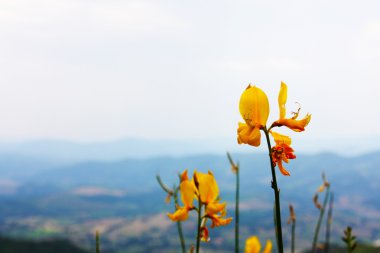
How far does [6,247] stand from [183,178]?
118 metres

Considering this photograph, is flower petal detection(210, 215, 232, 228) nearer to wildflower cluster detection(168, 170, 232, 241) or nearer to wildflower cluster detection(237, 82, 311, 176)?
wildflower cluster detection(168, 170, 232, 241)

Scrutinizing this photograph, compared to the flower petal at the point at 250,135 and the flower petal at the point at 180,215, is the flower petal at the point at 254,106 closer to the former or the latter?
the flower petal at the point at 250,135

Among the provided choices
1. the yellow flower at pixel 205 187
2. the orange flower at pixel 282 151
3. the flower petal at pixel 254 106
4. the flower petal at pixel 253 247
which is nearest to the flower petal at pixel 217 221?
the yellow flower at pixel 205 187

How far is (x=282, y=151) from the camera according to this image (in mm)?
2055

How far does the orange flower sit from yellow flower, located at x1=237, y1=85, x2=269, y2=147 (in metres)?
0.09

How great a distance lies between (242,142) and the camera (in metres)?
2.09

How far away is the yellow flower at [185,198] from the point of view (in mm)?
2941

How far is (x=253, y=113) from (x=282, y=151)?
0.21 metres

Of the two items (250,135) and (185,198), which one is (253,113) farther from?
(185,198)

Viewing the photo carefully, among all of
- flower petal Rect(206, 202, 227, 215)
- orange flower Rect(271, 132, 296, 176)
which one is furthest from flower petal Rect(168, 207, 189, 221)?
orange flower Rect(271, 132, 296, 176)

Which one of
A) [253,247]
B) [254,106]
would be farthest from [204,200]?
[254,106]

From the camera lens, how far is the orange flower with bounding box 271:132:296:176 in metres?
1.98

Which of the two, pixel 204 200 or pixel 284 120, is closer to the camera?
pixel 284 120

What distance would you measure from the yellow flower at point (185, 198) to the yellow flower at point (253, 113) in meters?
0.93
